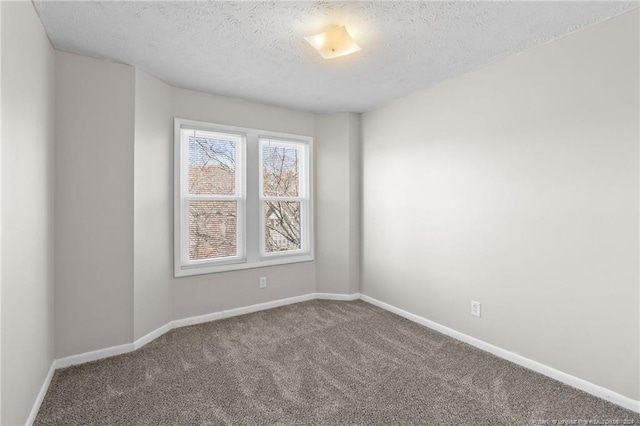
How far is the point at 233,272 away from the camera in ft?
11.9

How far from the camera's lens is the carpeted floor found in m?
1.92

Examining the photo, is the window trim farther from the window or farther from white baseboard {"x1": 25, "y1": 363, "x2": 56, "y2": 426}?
white baseboard {"x1": 25, "y1": 363, "x2": 56, "y2": 426}

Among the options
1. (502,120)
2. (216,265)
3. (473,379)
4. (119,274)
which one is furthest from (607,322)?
(119,274)

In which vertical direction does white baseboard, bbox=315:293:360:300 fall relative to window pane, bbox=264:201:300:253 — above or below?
below

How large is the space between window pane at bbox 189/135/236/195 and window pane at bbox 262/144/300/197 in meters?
0.40

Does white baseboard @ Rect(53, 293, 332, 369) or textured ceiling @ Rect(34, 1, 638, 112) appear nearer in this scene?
textured ceiling @ Rect(34, 1, 638, 112)

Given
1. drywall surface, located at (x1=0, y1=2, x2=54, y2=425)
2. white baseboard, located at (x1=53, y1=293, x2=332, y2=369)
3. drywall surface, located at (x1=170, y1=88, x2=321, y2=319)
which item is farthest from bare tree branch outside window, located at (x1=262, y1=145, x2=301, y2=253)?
drywall surface, located at (x1=0, y1=2, x2=54, y2=425)

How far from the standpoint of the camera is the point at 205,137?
11.5ft

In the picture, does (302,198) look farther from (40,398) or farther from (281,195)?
(40,398)

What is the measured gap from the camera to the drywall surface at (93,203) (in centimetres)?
250

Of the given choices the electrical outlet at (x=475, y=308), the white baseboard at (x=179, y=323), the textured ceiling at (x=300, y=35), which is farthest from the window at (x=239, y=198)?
the electrical outlet at (x=475, y=308)

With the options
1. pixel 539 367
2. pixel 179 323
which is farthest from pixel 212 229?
pixel 539 367

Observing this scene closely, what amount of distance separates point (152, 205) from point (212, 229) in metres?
0.73

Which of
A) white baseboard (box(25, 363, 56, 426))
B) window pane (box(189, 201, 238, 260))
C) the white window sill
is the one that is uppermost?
window pane (box(189, 201, 238, 260))
